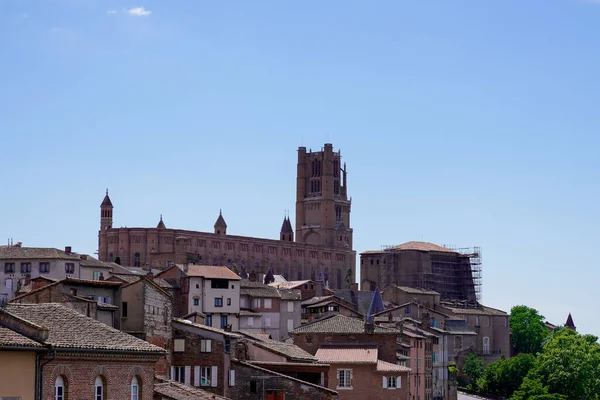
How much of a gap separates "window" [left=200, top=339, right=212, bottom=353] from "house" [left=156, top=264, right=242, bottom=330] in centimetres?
3687

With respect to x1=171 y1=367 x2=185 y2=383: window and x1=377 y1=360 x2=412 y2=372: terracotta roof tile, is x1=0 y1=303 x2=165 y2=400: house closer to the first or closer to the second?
x1=171 y1=367 x2=185 y2=383: window

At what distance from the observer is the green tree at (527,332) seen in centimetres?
16688

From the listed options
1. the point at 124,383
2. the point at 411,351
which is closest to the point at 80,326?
the point at 124,383

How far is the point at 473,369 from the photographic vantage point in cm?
13662

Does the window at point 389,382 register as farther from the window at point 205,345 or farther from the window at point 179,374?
the window at point 179,374

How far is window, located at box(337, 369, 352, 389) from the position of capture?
6731cm

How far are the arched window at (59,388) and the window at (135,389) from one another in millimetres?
3233

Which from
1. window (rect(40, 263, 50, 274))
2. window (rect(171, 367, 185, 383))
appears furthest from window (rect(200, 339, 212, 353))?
window (rect(40, 263, 50, 274))

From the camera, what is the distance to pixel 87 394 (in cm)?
3238

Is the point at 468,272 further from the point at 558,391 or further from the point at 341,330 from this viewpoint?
the point at 341,330

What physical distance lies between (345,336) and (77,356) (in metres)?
41.5

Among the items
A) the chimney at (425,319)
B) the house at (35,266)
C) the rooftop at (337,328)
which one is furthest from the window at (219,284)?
the chimney at (425,319)

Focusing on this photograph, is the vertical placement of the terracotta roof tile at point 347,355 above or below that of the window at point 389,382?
above

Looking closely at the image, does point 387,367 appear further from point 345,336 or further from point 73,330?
point 73,330
